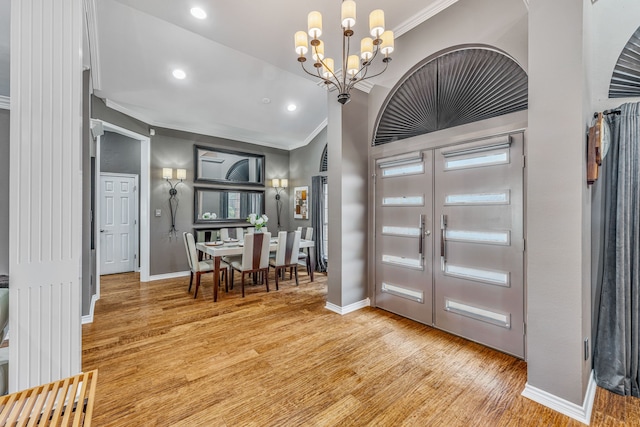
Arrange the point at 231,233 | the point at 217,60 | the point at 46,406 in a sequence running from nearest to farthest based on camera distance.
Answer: the point at 46,406 < the point at 217,60 < the point at 231,233

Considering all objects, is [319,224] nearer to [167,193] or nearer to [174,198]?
[174,198]

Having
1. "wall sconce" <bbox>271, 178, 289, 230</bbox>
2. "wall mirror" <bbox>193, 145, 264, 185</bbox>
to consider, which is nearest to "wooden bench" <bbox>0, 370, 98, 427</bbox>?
"wall mirror" <bbox>193, 145, 264, 185</bbox>

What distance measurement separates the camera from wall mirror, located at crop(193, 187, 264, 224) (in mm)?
5691

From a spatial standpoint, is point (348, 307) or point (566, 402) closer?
point (566, 402)

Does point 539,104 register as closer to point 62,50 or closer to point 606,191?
point 606,191

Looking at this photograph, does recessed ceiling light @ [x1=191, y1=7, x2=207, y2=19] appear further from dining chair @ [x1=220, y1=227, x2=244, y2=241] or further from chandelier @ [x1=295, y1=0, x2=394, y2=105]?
dining chair @ [x1=220, y1=227, x2=244, y2=241]

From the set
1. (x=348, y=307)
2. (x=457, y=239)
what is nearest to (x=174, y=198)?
(x=348, y=307)

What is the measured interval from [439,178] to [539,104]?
110 cm

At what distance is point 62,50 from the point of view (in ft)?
4.93

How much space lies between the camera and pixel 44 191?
1442 millimetres

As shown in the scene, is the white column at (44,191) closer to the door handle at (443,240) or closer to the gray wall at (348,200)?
the gray wall at (348,200)

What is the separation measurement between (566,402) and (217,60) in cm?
498

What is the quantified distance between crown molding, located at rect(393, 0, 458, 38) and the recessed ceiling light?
1877 millimetres

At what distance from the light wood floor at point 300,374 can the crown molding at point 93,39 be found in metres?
3.09
